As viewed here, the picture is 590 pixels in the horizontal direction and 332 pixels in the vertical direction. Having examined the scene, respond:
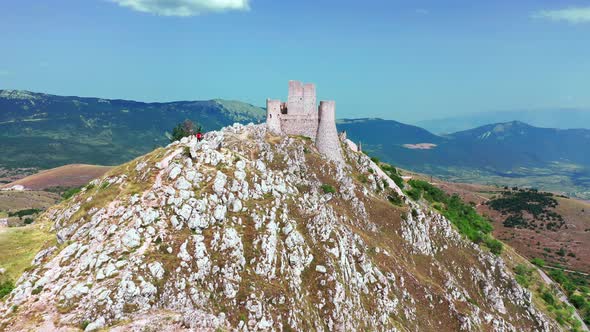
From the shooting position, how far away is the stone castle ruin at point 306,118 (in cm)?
10669

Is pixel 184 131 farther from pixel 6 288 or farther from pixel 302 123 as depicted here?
pixel 6 288

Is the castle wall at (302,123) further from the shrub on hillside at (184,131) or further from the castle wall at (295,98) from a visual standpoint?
the shrub on hillside at (184,131)

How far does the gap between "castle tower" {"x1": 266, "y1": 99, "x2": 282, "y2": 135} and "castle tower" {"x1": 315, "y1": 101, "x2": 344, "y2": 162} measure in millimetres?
10938

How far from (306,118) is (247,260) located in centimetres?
5592

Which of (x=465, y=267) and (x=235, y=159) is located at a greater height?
(x=235, y=159)

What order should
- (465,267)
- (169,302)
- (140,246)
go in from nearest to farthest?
(169,302) → (140,246) → (465,267)

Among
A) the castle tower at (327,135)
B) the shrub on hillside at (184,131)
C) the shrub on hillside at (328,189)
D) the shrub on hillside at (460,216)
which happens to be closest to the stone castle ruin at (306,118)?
the castle tower at (327,135)

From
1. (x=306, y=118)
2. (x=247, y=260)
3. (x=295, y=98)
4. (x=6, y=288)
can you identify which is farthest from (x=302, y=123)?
(x=6, y=288)

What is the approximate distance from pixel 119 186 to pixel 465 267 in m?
75.1

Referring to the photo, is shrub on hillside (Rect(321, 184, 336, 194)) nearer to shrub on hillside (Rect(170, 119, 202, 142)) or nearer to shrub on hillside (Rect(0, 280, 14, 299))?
shrub on hillside (Rect(170, 119, 202, 142))

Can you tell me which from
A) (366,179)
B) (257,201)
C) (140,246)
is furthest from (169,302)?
(366,179)

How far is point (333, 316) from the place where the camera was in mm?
62219

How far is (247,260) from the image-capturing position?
199ft

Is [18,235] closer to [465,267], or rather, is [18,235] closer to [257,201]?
[257,201]
